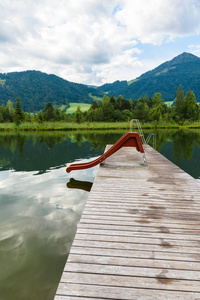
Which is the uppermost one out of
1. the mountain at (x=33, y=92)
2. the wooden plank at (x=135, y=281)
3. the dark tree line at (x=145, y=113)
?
the mountain at (x=33, y=92)

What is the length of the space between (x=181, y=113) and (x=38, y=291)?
68.2 metres

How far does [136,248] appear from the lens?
8.96 feet

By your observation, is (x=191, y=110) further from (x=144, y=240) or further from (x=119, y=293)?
(x=119, y=293)

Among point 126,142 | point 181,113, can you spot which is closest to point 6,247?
point 126,142

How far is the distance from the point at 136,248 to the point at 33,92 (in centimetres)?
17248

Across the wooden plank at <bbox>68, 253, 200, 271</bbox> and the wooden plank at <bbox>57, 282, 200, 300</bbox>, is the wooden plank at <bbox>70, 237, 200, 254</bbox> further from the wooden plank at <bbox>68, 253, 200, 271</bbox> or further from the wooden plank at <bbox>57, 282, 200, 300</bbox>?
the wooden plank at <bbox>57, 282, 200, 300</bbox>

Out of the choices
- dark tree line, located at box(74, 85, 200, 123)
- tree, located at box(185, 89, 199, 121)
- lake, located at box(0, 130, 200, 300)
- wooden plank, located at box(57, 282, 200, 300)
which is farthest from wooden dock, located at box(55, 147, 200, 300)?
tree, located at box(185, 89, 199, 121)

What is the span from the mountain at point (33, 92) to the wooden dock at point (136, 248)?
139m

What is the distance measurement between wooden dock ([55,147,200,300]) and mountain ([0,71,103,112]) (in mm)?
139295

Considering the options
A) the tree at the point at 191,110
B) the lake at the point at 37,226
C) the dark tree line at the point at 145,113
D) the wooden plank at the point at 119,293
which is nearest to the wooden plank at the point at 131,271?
the wooden plank at the point at 119,293

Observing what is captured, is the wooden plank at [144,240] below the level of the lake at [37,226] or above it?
above

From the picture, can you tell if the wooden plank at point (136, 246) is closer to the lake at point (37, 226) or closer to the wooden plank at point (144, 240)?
the wooden plank at point (144, 240)

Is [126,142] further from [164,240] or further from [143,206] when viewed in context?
[164,240]

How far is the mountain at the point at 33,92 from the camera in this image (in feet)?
464
